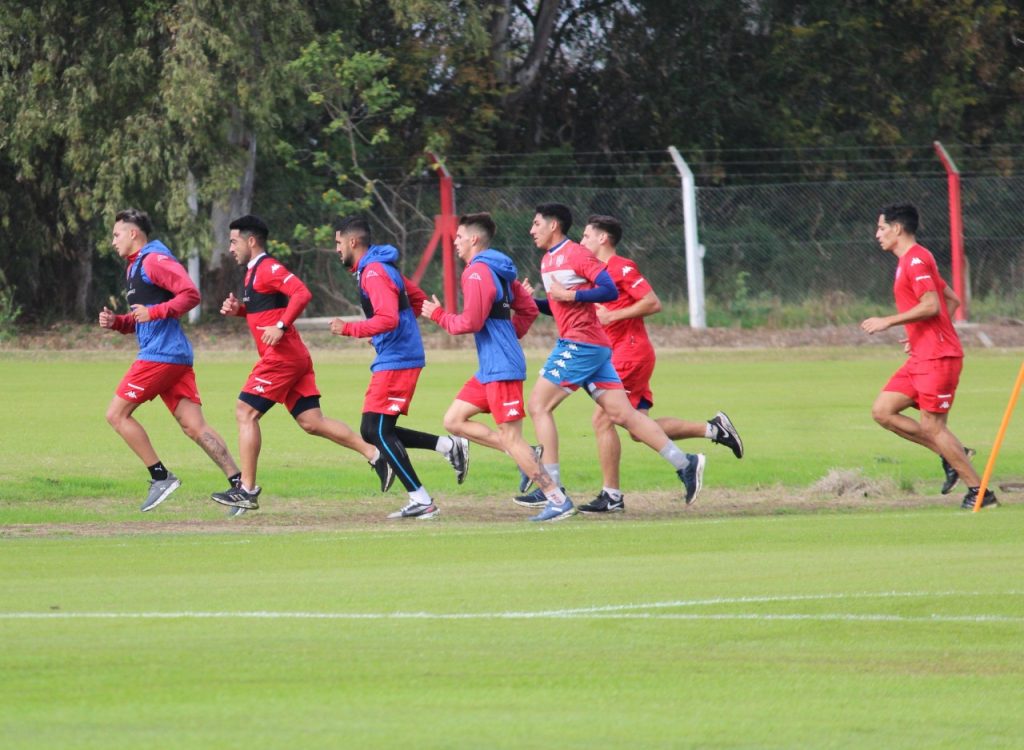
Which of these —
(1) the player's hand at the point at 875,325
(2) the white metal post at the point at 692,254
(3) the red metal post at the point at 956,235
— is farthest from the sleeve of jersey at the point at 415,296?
(3) the red metal post at the point at 956,235

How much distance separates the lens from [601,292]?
11539 mm

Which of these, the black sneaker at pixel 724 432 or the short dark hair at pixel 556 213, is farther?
the black sneaker at pixel 724 432

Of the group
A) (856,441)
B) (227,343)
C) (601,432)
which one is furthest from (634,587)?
(227,343)

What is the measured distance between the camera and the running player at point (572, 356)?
1174 centimetres

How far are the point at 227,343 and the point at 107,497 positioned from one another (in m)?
16.4

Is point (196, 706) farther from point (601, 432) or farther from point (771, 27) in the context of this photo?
point (771, 27)

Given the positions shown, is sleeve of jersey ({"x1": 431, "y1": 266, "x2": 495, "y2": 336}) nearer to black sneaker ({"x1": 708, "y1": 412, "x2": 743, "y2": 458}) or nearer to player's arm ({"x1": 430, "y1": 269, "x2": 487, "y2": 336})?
player's arm ({"x1": 430, "y1": 269, "x2": 487, "y2": 336})

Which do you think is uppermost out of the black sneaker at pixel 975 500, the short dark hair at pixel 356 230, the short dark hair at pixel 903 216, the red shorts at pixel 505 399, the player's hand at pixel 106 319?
the short dark hair at pixel 356 230

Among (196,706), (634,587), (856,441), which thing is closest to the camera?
(196,706)

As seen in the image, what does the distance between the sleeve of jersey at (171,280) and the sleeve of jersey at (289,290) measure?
50cm

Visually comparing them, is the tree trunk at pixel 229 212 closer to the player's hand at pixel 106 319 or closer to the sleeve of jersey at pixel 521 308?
the player's hand at pixel 106 319

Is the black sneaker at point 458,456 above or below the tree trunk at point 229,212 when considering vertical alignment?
below

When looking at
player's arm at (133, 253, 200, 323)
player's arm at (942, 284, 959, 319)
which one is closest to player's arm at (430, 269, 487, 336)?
player's arm at (133, 253, 200, 323)

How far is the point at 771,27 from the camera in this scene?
3844cm
